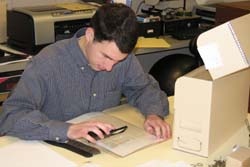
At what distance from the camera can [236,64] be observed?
1338mm

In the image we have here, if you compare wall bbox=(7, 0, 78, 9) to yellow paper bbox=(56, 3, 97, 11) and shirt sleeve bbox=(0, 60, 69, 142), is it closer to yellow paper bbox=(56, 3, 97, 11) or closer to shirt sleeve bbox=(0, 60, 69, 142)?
yellow paper bbox=(56, 3, 97, 11)

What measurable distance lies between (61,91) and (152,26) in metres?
1.55

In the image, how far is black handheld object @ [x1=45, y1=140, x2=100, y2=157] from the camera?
150cm

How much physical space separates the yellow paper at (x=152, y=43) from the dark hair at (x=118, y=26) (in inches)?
51.9

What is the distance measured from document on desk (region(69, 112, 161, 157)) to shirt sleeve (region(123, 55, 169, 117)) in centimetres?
19

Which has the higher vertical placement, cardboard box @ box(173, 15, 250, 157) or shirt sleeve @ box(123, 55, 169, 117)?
cardboard box @ box(173, 15, 250, 157)

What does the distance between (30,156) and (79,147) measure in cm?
16

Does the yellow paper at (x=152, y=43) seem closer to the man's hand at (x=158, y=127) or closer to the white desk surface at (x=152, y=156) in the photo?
the man's hand at (x=158, y=127)

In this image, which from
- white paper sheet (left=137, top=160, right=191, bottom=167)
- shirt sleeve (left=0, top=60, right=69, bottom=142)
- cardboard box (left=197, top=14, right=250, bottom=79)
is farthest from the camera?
shirt sleeve (left=0, top=60, right=69, bottom=142)

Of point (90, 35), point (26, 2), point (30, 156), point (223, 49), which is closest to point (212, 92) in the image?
point (223, 49)

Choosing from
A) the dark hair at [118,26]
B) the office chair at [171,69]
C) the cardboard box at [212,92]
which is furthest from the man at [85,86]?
the office chair at [171,69]

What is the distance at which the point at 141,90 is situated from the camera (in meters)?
1.99

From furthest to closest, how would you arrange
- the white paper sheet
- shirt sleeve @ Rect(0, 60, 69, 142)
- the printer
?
the printer → shirt sleeve @ Rect(0, 60, 69, 142) → the white paper sheet

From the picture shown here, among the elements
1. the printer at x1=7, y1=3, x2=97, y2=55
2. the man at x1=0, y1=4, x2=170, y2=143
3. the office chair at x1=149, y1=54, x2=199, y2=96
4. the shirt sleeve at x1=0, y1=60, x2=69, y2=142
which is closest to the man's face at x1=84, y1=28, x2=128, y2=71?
the man at x1=0, y1=4, x2=170, y2=143
